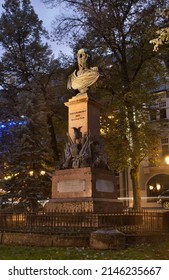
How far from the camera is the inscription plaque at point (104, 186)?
46.0ft

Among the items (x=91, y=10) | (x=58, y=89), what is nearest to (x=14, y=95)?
(x=58, y=89)

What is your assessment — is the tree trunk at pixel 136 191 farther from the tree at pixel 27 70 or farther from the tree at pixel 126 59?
the tree at pixel 27 70

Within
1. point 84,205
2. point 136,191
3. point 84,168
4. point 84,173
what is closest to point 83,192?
point 84,205

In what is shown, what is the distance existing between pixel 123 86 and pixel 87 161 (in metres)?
9.56

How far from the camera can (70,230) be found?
10836 millimetres

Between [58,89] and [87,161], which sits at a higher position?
[58,89]

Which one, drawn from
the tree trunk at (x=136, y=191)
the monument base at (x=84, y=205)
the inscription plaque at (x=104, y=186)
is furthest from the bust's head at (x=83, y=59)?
the tree trunk at (x=136, y=191)

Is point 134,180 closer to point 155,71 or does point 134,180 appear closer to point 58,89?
point 155,71

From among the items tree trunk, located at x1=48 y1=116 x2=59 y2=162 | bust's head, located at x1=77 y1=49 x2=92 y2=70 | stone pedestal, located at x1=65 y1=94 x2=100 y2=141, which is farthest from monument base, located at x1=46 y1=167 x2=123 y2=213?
tree trunk, located at x1=48 y1=116 x2=59 y2=162

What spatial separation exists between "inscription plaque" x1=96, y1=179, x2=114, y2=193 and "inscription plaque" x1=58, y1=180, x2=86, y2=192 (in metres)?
0.60

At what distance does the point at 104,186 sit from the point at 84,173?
1.13m

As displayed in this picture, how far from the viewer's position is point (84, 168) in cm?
1404

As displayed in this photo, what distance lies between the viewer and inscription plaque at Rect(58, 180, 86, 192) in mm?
13852

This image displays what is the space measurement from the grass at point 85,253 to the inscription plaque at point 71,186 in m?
3.97
